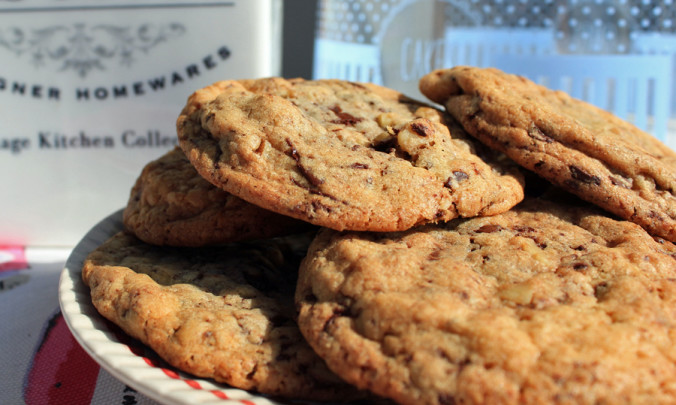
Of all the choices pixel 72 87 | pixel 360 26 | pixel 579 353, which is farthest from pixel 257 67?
pixel 360 26

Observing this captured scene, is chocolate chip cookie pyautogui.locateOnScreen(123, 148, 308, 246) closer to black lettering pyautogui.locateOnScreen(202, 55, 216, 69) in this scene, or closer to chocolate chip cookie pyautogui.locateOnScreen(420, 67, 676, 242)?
chocolate chip cookie pyautogui.locateOnScreen(420, 67, 676, 242)

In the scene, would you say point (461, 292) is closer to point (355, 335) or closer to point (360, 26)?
point (355, 335)

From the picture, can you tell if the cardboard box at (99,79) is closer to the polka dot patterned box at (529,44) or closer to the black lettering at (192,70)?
the black lettering at (192,70)

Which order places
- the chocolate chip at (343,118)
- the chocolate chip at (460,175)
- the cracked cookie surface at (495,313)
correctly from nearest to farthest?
the cracked cookie surface at (495,313) < the chocolate chip at (460,175) < the chocolate chip at (343,118)

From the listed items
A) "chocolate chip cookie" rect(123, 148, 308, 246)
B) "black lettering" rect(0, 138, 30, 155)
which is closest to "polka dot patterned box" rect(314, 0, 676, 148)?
"black lettering" rect(0, 138, 30, 155)

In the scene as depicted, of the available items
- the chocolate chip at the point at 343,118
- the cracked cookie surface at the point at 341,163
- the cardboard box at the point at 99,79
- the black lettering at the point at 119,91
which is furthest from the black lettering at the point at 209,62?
the chocolate chip at the point at 343,118
